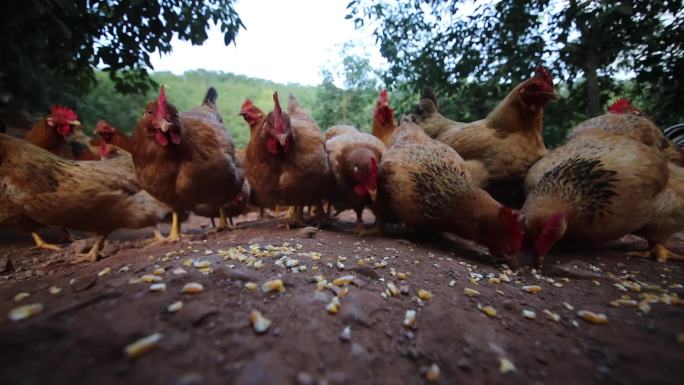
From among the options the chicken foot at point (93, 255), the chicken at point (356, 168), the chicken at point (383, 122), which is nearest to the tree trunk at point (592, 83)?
the chicken at point (383, 122)

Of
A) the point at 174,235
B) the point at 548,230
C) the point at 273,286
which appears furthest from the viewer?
the point at 174,235

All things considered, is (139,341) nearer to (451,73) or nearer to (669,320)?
(669,320)

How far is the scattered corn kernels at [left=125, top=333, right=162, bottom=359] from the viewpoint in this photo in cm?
76

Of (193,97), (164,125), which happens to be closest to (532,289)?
(164,125)

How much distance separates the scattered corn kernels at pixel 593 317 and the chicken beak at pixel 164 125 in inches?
118

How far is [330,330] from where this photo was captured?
1006mm

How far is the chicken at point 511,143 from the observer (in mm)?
3283

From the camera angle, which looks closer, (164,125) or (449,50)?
(164,125)

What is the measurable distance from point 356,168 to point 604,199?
196 cm

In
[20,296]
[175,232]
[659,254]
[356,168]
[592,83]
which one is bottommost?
[175,232]

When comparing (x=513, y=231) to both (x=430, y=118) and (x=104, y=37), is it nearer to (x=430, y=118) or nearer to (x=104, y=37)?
(x=430, y=118)

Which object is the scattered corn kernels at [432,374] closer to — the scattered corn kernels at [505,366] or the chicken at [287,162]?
the scattered corn kernels at [505,366]

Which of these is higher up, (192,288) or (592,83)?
(592,83)

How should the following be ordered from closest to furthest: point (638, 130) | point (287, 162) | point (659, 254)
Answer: point (659, 254) → point (638, 130) → point (287, 162)
